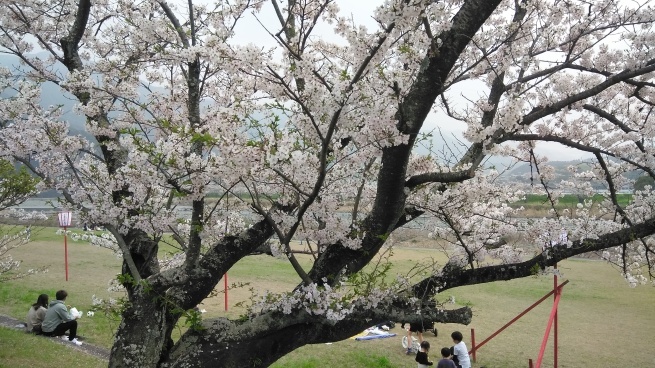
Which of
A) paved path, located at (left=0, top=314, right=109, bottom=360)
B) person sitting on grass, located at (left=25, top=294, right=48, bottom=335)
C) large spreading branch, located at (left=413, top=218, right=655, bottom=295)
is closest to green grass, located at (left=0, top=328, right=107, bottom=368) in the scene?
paved path, located at (left=0, top=314, right=109, bottom=360)

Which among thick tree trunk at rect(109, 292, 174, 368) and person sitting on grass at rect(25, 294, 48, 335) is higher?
thick tree trunk at rect(109, 292, 174, 368)

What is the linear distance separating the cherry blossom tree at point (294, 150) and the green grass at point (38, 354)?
3225 millimetres

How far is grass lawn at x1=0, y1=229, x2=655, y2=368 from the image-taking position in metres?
7.91

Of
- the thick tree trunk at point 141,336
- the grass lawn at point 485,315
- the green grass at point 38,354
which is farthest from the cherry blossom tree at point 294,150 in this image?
the green grass at point 38,354

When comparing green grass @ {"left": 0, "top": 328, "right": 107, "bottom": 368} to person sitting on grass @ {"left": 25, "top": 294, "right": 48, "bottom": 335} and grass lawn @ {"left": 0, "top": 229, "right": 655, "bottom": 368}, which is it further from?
person sitting on grass @ {"left": 25, "top": 294, "right": 48, "bottom": 335}

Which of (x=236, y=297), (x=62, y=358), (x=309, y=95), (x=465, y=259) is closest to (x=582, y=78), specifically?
(x=465, y=259)

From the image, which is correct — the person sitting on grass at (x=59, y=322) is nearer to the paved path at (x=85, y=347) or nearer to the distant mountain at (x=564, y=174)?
the paved path at (x=85, y=347)

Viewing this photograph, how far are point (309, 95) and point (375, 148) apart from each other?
66 cm

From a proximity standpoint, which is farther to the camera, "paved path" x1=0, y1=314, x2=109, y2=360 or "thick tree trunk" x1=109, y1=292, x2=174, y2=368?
"paved path" x1=0, y1=314, x2=109, y2=360

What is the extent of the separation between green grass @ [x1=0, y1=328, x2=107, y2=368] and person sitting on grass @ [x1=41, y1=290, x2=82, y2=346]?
0.72 ft

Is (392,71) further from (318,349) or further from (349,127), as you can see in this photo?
(318,349)

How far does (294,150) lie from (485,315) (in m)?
9.96

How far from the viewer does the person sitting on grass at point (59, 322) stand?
305 inches

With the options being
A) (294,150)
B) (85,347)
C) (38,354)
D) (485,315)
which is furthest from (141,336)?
(485,315)
